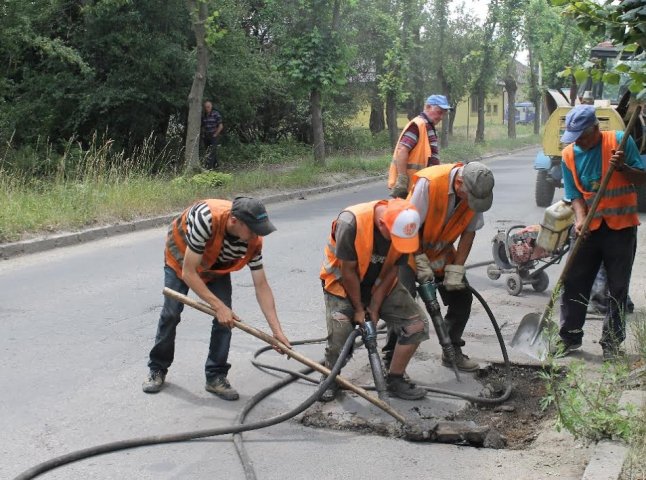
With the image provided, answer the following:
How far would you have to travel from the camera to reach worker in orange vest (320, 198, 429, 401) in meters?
4.62

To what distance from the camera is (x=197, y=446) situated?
4480 millimetres

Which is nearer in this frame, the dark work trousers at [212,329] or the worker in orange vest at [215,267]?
the worker in orange vest at [215,267]

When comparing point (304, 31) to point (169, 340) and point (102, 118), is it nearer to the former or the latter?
point (102, 118)

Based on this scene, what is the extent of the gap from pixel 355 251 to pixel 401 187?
299cm

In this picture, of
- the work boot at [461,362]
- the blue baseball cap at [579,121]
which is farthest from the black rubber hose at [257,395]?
the blue baseball cap at [579,121]

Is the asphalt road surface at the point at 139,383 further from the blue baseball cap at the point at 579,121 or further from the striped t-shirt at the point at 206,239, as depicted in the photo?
the blue baseball cap at the point at 579,121

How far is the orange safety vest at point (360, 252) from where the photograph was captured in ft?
15.5

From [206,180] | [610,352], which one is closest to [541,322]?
[610,352]

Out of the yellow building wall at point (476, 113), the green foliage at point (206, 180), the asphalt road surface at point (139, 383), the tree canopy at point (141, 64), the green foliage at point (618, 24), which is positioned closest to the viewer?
the green foliage at point (618, 24)

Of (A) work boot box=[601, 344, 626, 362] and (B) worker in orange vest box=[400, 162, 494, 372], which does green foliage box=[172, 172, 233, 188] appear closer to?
(B) worker in orange vest box=[400, 162, 494, 372]

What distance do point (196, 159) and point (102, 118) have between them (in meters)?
4.28

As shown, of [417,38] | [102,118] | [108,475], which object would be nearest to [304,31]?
[102,118]

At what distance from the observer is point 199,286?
16.0ft

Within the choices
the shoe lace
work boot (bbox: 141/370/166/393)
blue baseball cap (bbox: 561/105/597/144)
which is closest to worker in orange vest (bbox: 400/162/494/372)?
blue baseball cap (bbox: 561/105/597/144)
